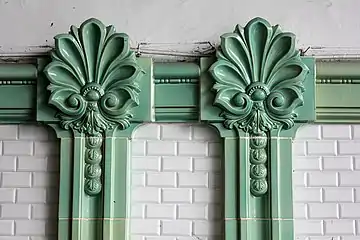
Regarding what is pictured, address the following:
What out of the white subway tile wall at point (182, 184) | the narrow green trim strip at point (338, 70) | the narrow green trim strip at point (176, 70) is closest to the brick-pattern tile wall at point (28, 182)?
the white subway tile wall at point (182, 184)

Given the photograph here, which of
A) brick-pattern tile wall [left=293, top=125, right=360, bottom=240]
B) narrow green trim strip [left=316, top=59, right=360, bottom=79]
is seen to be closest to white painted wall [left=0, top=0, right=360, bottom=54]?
narrow green trim strip [left=316, top=59, right=360, bottom=79]

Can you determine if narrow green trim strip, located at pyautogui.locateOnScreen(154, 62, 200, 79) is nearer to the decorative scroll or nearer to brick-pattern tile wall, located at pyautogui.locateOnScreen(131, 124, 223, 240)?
the decorative scroll

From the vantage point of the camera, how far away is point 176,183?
99.5 inches

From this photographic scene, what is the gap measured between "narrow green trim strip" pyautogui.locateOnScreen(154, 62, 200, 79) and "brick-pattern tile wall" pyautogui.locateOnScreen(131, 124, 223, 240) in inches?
7.0

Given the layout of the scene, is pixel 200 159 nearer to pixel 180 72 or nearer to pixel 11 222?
pixel 180 72

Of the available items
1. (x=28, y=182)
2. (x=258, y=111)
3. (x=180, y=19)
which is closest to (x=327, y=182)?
(x=258, y=111)

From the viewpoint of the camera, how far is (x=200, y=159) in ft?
8.32

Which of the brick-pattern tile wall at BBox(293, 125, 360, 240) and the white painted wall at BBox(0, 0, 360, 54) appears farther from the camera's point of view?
the white painted wall at BBox(0, 0, 360, 54)

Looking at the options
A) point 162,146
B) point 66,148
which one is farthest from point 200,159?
point 66,148

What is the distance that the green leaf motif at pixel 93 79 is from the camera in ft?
8.18

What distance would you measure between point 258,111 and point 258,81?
0.10 metres

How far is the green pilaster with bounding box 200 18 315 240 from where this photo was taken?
245 centimetres

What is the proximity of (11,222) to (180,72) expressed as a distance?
80 centimetres

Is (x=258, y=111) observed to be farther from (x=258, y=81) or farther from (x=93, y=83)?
(x=93, y=83)
